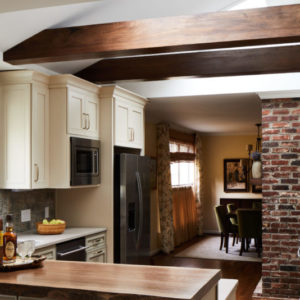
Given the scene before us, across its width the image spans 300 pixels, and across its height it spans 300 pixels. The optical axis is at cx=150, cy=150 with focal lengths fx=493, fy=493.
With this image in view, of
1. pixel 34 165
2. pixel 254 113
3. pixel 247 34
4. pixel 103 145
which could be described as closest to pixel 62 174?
pixel 34 165

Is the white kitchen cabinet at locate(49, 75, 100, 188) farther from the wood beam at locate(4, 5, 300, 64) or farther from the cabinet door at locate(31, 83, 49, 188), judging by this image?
the wood beam at locate(4, 5, 300, 64)

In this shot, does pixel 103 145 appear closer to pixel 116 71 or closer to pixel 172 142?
pixel 116 71

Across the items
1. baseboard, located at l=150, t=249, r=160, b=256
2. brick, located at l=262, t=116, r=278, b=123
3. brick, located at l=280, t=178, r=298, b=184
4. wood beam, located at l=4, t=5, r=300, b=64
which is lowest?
baseboard, located at l=150, t=249, r=160, b=256

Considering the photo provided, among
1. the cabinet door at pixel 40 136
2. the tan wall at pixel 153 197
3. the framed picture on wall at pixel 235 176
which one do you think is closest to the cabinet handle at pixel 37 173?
the cabinet door at pixel 40 136

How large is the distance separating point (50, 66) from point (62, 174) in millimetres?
1062

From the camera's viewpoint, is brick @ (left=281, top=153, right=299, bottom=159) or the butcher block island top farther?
brick @ (left=281, top=153, right=299, bottom=159)

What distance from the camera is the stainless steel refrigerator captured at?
201 inches

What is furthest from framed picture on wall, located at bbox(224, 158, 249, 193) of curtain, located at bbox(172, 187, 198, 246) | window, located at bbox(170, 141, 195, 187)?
curtain, located at bbox(172, 187, 198, 246)

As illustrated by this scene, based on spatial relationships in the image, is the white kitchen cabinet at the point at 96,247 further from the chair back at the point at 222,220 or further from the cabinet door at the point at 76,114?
the chair back at the point at 222,220

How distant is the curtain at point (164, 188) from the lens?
9.05m

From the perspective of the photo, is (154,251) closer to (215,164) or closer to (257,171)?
(257,171)

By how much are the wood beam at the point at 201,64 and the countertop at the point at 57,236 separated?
154cm

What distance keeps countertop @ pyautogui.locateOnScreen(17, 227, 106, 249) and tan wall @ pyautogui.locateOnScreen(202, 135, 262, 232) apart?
7.50 metres

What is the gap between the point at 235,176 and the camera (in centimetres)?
1205
